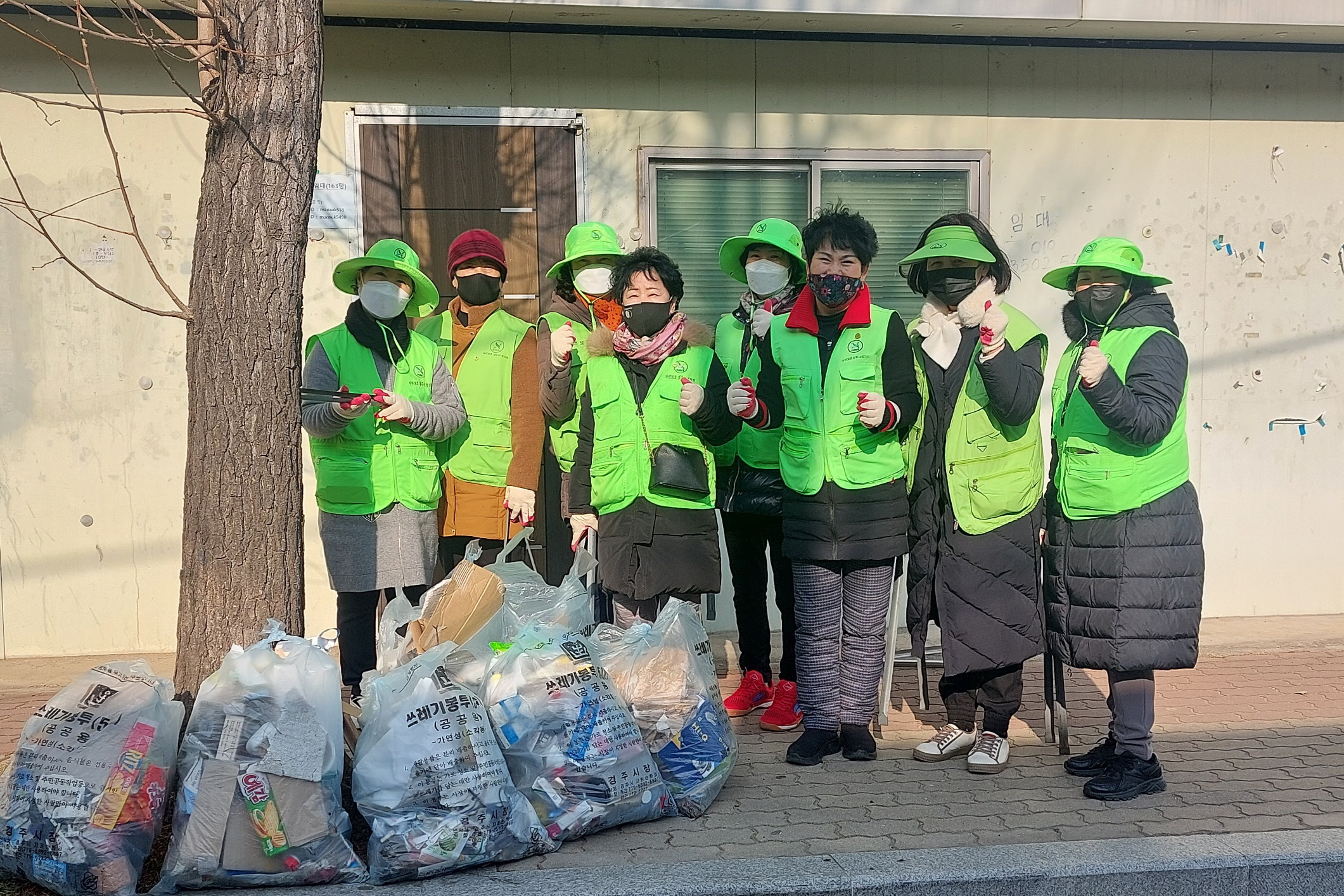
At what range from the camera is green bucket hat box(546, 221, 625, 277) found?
456 centimetres

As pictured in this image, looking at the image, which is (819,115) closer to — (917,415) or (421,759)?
(917,415)

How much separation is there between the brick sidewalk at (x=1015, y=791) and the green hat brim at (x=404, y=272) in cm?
214

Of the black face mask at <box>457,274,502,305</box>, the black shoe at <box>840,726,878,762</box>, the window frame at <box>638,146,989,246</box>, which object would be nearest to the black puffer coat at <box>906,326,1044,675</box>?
the black shoe at <box>840,726,878,762</box>

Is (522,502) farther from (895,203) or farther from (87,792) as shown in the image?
(895,203)

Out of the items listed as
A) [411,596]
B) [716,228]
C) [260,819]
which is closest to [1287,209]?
[716,228]

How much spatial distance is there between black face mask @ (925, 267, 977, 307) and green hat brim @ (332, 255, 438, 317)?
6.27ft

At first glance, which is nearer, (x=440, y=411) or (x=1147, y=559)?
(x=1147, y=559)

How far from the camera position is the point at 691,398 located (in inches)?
158

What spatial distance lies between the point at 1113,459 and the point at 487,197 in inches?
139

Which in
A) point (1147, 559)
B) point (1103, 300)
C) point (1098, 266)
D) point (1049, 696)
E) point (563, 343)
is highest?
point (1098, 266)

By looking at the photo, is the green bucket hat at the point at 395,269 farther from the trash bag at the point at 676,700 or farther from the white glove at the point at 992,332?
the white glove at the point at 992,332

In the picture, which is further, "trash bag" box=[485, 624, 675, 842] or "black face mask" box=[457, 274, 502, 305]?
"black face mask" box=[457, 274, 502, 305]

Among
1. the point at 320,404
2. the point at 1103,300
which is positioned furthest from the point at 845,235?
the point at 320,404

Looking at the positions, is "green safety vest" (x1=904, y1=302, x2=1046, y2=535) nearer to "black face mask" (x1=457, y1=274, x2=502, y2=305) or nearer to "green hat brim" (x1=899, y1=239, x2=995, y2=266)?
"green hat brim" (x1=899, y1=239, x2=995, y2=266)
